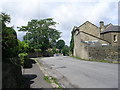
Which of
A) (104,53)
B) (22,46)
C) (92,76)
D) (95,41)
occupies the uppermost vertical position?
(95,41)

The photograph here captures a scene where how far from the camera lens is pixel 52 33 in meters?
45.8

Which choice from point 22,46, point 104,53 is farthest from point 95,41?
point 22,46

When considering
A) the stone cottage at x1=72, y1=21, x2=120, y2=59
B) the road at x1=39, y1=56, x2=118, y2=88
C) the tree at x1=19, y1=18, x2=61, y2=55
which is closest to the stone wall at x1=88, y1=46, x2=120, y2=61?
the stone cottage at x1=72, y1=21, x2=120, y2=59

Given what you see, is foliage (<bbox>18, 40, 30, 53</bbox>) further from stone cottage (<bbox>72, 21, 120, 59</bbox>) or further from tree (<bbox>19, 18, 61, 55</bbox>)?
tree (<bbox>19, 18, 61, 55</bbox>)

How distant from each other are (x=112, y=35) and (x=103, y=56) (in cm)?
1149

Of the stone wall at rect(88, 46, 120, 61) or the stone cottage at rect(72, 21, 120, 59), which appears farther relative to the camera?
the stone cottage at rect(72, 21, 120, 59)

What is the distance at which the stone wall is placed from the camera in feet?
59.1

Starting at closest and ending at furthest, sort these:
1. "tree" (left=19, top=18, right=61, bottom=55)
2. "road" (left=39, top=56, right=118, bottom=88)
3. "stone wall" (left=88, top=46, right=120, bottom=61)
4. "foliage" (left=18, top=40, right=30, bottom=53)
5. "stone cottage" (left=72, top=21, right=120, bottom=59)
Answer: "road" (left=39, top=56, right=118, bottom=88), "foliage" (left=18, top=40, right=30, bottom=53), "stone wall" (left=88, top=46, right=120, bottom=61), "stone cottage" (left=72, top=21, right=120, bottom=59), "tree" (left=19, top=18, right=61, bottom=55)

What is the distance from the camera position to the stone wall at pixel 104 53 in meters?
18.0

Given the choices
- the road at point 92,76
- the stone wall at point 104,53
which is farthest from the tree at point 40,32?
the road at point 92,76

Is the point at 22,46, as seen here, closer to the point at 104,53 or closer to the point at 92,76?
the point at 92,76

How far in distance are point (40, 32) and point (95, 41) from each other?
2168cm

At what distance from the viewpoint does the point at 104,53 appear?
19562mm

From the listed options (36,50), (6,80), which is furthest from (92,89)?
(36,50)
